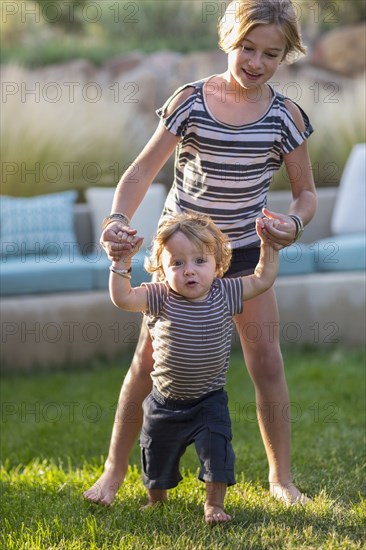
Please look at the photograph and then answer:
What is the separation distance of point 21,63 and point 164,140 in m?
9.26

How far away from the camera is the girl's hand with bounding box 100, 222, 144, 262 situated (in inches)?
94.6

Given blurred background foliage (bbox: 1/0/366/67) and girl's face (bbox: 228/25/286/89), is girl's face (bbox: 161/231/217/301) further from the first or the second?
blurred background foliage (bbox: 1/0/366/67)

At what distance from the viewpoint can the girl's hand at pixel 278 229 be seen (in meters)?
2.46

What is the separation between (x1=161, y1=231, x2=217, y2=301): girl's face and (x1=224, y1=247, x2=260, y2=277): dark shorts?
0.55 ft

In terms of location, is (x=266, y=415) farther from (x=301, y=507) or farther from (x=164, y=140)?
(x=164, y=140)

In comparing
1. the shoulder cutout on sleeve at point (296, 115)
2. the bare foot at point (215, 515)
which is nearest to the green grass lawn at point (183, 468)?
the bare foot at point (215, 515)

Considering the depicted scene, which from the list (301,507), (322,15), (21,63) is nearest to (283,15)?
(301,507)

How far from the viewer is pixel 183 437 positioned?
2.53m

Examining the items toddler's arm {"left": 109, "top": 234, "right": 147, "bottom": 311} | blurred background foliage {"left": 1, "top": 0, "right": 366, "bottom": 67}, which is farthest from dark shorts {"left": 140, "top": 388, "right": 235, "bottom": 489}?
blurred background foliage {"left": 1, "top": 0, "right": 366, "bottom": 67}

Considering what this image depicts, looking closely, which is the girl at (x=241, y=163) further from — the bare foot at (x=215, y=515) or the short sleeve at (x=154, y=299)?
the bare foot at (x=215, y=515)

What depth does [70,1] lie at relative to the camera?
15695 mm

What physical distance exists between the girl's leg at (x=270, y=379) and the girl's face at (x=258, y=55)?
24.6 inches

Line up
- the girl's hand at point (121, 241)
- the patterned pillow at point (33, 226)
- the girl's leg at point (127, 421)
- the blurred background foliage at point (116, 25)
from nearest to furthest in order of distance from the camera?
the girl's hand at point (121, 241)
the girl's leg at point (127, 421)
the patterned pillow at point (33, 226)
the blurred background foliage at point (116, 25)

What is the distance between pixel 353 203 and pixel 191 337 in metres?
3.75
